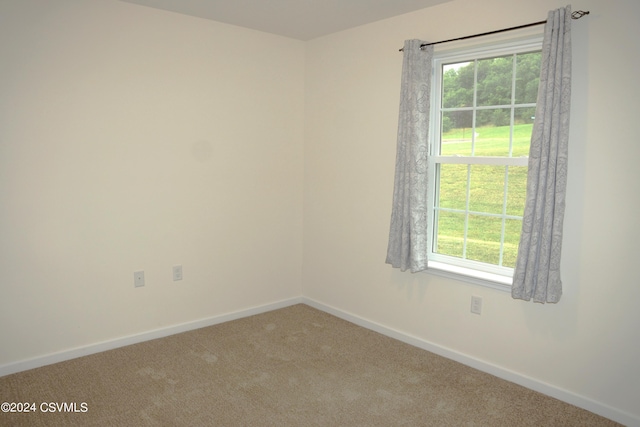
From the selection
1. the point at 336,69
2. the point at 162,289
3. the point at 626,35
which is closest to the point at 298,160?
the point at 336,69

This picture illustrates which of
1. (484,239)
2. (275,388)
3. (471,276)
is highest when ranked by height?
(484,239)

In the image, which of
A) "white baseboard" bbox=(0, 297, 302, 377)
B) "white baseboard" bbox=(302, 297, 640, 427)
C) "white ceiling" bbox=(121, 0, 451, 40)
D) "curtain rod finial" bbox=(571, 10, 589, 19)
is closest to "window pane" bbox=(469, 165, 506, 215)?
"curtain rod finial" bbox=(571, 10, 589, 19)

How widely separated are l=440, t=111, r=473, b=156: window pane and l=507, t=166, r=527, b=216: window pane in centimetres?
35

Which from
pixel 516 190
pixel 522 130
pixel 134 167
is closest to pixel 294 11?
pixel 134 167

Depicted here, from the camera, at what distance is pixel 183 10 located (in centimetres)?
325

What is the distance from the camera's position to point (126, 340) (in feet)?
10.9

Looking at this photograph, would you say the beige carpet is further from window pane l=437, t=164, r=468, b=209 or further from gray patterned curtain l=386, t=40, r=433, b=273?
window pane l=437, t=164, r=468, b=209

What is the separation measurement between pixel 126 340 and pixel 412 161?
255cm

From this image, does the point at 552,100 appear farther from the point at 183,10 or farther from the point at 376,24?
the point at 183,10

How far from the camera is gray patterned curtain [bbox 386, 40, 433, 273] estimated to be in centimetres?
309

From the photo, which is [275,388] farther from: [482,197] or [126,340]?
[482,197]

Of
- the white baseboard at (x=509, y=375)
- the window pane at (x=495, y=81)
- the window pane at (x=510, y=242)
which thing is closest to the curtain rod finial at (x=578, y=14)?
the window pane at (x=495, y=81)

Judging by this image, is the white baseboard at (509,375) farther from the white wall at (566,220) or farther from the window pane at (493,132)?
the window pane at (493,132)

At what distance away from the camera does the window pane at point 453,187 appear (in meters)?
3.16
